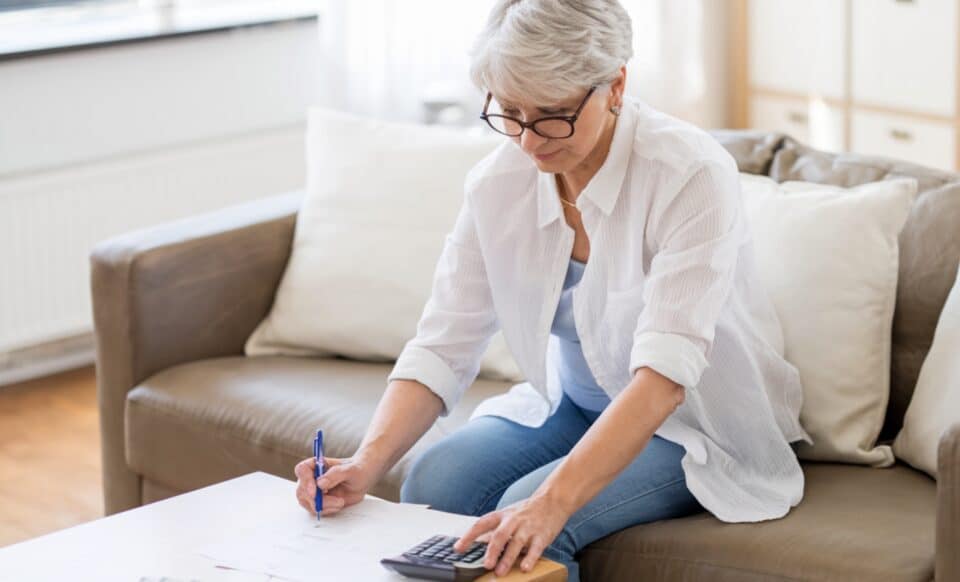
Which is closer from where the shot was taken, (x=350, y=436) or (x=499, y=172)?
(x=499, y=172)

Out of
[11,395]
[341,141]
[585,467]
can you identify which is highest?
[341,141]

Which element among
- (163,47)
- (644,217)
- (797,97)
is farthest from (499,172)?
(797,97)

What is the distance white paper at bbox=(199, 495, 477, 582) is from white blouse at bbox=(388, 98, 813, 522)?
0.28 metres

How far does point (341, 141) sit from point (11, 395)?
1395 mm

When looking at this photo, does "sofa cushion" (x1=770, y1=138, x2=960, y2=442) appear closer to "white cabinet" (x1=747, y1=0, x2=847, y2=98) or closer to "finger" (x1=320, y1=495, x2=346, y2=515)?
"finger" (x1=320, y1=495, x2=346, y2=515)

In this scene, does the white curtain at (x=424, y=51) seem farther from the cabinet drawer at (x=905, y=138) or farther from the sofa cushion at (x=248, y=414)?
the sofa cushion at (x=248, y=414)

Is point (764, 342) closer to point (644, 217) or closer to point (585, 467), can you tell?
point (644, 217)

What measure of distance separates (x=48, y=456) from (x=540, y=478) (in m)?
1.75

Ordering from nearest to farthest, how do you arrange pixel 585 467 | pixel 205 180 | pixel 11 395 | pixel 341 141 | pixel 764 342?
pixel 585 467
pixel 764 342
pixel 341 141
pixel 11 395
pixel 205 180

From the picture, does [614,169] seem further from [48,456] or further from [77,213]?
[77,213]

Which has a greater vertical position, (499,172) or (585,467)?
(499,172)

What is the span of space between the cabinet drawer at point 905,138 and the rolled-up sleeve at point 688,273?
6.81ft

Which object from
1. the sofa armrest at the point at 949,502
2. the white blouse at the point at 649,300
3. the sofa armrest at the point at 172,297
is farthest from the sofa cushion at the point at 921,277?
the sofa armrest at the point at 172,297

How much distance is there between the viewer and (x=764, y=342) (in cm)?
192
